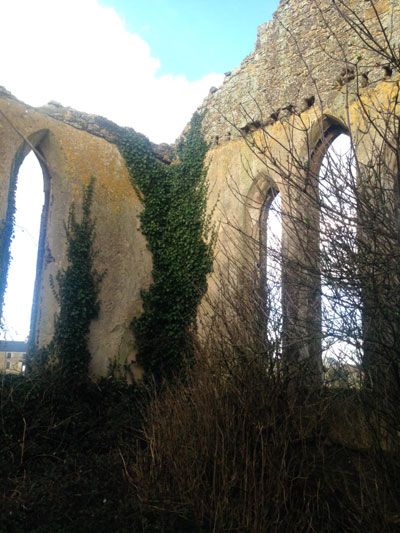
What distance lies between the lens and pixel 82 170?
846cm

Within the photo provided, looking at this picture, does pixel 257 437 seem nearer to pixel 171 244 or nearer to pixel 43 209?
pixel 171 244

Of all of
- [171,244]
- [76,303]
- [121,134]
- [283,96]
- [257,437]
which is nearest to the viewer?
[257,437]

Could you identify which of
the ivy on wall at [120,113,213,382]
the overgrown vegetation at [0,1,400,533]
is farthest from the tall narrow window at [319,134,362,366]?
the ivy on wall at [120,113,213,382]

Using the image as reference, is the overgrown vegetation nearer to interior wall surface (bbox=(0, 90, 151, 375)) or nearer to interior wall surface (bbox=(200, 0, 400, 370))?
interior wall surface (bbox=(0, 90, 151, 375))

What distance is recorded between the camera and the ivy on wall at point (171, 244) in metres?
8.37

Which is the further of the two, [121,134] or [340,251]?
[121,134]

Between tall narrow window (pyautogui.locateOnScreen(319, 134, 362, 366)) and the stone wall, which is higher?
the stone wall

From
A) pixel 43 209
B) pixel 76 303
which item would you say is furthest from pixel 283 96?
pixel 76 303

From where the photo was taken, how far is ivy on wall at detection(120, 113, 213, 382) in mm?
8367

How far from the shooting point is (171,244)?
29.5 feet

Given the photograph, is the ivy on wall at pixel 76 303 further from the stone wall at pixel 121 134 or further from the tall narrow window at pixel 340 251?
the tall narrow window at pixel 340 251

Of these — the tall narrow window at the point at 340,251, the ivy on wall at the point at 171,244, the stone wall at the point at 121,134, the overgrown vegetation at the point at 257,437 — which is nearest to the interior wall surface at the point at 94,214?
the stone wall at the point at 121,134

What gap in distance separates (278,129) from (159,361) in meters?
4.40

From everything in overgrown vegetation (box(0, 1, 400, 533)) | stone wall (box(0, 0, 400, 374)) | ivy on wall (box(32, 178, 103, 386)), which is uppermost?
stone wall (box(0, 0, 400, 374))
